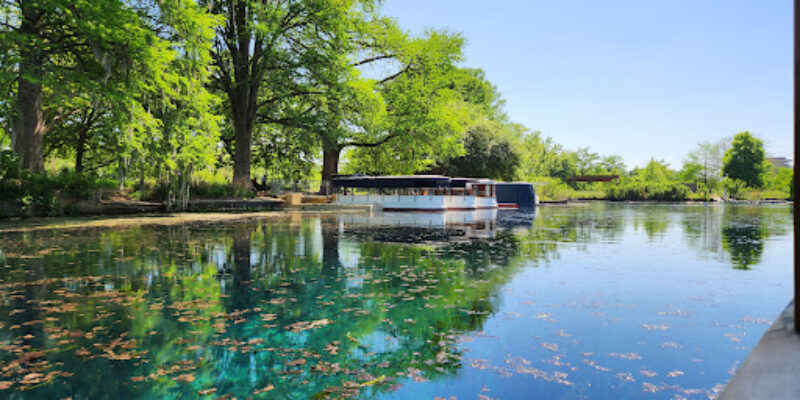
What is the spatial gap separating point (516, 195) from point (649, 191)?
3668 centimetres

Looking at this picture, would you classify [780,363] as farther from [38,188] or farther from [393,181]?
[393,181]

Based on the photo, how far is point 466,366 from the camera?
4656 mm

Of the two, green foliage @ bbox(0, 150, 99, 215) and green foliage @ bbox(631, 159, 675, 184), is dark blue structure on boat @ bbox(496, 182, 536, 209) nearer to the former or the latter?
green foliage @ bbox(0, 150, 99, 215)

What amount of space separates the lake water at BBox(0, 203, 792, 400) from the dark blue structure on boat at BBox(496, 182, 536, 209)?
39.4m

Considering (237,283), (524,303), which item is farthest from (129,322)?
(524,303)

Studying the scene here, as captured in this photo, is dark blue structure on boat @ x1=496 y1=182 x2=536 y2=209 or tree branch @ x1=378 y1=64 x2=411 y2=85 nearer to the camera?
tree branch @ x1=378 y1=64 x2=411 y2=85

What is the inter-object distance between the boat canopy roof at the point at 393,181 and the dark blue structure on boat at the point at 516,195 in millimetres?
14236

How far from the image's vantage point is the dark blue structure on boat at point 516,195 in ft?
170

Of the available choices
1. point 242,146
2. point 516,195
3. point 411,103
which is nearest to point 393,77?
point 411,103

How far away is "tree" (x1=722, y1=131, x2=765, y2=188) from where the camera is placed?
84.4 m

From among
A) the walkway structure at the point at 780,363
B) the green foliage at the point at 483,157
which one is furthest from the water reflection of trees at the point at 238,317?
the green foliage at the point at 483,157

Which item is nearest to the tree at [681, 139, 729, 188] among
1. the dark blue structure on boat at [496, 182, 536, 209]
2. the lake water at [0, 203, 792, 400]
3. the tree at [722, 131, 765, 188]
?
the tree at [722, 131, 765, 188]

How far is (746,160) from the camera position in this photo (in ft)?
279

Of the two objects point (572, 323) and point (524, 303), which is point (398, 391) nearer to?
point (572, 323)
